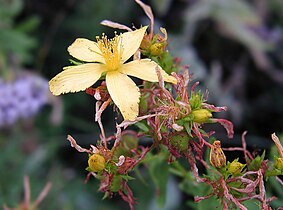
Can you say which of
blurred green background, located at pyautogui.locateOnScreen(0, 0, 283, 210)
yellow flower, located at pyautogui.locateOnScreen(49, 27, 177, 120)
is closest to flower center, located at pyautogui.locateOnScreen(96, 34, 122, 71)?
yellow flower, located at pyautogui.locateOnScreen(49, 27, 177, 120)

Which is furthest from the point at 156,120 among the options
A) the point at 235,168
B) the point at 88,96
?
the point at 88,96

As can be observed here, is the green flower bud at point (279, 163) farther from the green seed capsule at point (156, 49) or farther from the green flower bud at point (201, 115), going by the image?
the green seed capsule at point (156, 49)

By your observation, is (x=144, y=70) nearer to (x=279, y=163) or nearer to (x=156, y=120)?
(x=156, y=120)

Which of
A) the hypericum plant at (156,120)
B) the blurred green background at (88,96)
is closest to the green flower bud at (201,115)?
the hypericum plant at (156,120)

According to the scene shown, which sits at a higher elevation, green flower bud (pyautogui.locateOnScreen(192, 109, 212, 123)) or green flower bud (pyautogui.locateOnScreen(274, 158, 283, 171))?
green flower bud (pyautogui.locateOnScreen(192, 109, 212, 123))

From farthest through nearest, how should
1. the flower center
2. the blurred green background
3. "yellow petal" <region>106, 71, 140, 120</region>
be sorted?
1. the blurred green background
2. the flower center
3. "yellow petal" <region>106, 71, 140, 120</region>

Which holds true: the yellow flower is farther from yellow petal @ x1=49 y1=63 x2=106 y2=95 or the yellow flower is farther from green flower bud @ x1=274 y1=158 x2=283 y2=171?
green flower bud @ x1=274 y1=158 x2=283 y2=171

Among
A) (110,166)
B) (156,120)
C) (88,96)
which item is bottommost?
(88,96)
